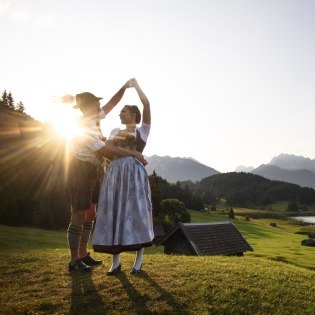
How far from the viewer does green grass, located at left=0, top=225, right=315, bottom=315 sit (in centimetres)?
546

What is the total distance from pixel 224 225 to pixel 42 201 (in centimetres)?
4361

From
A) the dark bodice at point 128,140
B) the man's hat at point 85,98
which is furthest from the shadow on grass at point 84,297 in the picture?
the man's hat at point 85,98

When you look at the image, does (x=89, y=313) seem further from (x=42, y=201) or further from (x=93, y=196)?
(x=42, y=201)

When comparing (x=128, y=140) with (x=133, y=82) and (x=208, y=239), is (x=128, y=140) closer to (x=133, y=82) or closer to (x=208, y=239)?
(x=133, y=82)

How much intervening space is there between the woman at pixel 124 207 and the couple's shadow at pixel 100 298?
0.64 metres

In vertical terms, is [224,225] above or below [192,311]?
below

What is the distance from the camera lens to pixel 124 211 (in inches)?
264

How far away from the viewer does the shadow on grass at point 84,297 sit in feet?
17.5

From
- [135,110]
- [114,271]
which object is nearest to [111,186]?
[135,110]

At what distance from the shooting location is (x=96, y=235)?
680 centimetres

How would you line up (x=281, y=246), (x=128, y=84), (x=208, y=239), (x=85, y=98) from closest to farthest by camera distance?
(x=85, y=98), (x=128, y=84), (x=208, y=239), (x=281, y=246)

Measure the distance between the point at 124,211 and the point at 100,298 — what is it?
1.67 m

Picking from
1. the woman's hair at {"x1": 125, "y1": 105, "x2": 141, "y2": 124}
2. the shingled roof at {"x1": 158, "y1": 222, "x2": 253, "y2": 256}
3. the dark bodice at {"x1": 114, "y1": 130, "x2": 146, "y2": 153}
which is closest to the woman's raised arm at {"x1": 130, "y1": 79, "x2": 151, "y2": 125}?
the woman's hair at {"x1": 125, "y1": 105, "x2": 141, "y2": 124}

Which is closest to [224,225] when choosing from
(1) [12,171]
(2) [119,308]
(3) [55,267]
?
(3) [55,267]
